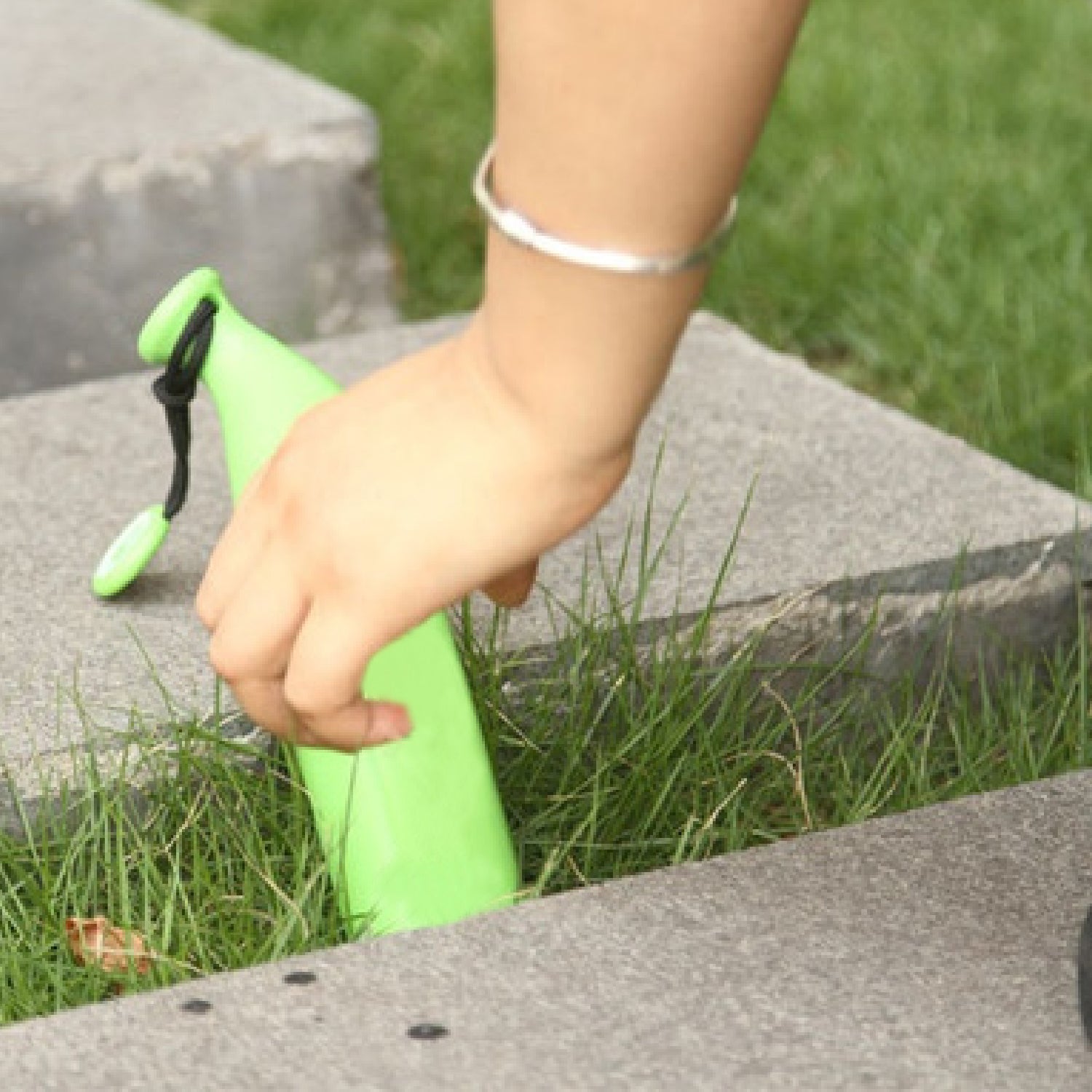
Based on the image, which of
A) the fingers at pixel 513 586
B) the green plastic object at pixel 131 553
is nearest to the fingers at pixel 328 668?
the fingers at pixel 513 586

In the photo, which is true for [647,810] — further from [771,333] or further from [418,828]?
[771,333]

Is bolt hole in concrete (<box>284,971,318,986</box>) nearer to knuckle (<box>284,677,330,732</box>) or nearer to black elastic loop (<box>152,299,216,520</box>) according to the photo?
knuckle (<box>284,677,330,732</box>)

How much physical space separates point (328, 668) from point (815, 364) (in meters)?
1.84

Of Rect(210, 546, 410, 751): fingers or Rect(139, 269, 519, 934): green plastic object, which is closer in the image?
Rect(210, 546, 410, 751): fingers

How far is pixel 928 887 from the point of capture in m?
1.43

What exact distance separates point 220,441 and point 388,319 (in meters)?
0.76

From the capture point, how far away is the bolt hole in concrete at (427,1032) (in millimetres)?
1264

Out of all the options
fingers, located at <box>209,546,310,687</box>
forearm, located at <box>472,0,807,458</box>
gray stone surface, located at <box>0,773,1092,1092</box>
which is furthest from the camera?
gray stone surface, located at <box>0,773,1092,1092</box>

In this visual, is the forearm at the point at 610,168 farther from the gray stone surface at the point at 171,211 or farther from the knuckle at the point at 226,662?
the gray stone surface at the point at 171,211

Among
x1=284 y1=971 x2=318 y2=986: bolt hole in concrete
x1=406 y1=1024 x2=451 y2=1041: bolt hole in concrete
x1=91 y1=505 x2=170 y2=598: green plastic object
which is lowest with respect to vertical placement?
x1=91 y1=505 x2=170 y2=598: green plastic object

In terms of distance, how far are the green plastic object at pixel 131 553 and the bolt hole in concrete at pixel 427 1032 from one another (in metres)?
0.61

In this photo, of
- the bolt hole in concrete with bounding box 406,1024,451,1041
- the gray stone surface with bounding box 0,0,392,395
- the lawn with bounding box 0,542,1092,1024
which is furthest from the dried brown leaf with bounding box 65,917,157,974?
the gray stone surface with bounding box 0,0,392,395

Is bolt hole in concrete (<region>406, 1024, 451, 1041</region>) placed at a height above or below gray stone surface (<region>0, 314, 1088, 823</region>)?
above

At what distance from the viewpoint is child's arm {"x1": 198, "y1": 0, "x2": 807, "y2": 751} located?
948mm
